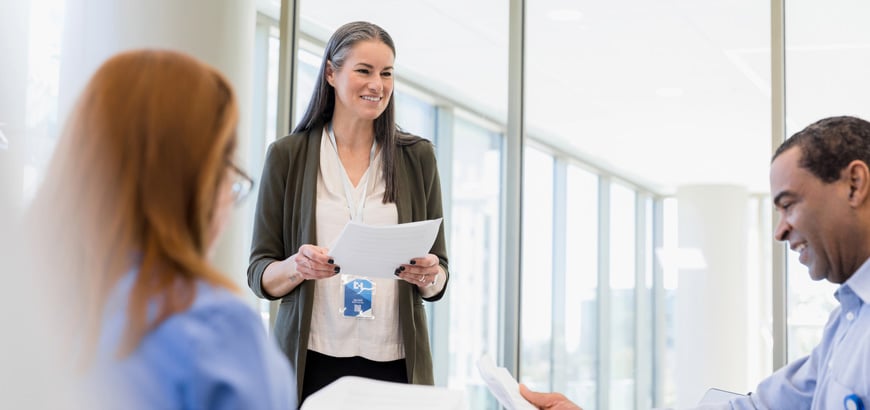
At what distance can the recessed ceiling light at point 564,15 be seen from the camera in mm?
4352

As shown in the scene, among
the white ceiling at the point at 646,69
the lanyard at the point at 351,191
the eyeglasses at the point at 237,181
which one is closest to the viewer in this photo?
the eyeglasses at the point at 237,181

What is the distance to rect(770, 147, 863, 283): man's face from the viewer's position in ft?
5.88

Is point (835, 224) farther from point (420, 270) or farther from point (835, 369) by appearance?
point (420, 270)

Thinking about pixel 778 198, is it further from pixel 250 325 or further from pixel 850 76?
pixel 850 76

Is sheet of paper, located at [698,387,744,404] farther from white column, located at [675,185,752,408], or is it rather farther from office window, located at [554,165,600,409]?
office window, located at [554,165,600,409]

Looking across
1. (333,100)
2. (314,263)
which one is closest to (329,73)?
(333,100)

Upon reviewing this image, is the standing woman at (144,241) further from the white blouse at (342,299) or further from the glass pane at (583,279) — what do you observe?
the glass pane at (583,279)

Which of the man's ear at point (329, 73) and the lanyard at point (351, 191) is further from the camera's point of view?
the man's ear at point (329, 73)

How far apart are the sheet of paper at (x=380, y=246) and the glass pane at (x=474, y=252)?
230cm

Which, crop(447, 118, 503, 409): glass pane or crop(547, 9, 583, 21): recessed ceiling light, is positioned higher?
crop(547, 9, 583, 21): recessed ceiling light

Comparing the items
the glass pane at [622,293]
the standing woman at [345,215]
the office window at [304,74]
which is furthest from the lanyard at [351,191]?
the office window at [304,74]

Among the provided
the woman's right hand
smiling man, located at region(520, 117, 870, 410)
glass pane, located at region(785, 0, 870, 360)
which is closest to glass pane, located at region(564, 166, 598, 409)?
glass pane, located at region(785, 0, 870, 360)

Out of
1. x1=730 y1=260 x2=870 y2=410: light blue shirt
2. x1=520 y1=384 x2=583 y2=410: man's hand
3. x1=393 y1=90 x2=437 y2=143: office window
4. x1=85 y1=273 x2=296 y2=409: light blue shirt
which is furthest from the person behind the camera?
x1=393 y1=90 x2=437 y2=143: office window

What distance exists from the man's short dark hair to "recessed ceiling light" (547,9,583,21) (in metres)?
2.59
